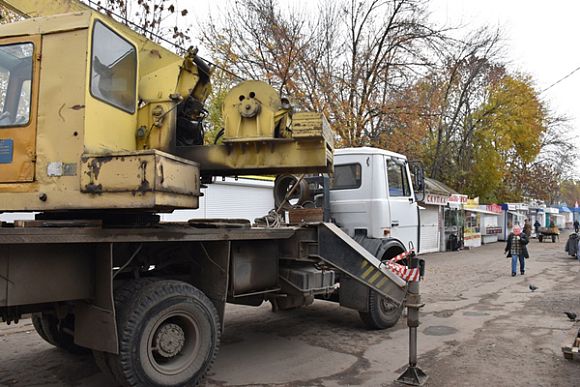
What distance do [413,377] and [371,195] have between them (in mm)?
3170

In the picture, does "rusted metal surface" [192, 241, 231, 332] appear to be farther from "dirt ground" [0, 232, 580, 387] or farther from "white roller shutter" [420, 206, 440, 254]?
"white roller shutter" [420, 206, 440, 254]

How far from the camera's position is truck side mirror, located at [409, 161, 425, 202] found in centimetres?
789

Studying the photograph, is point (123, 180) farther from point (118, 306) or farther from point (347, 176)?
point (347, 176)

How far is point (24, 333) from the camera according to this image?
7340mm

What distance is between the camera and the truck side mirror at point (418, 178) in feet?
25.9

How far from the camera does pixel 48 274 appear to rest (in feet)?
12.8

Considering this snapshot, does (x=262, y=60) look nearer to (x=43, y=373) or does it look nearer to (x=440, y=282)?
(x=440, y=282)

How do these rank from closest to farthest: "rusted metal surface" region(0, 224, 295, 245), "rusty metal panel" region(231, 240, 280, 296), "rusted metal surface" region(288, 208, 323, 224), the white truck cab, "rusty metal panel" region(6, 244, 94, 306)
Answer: "rusted metal surface" region(0, 224, 295, 245)
"rusty metal panel" region(6, 244, 94, 306)
"rusty metal panel" region(231, 240, 280, 296)
"rusted metal surface" region(288, 208, 323, 224)
the white truck cab

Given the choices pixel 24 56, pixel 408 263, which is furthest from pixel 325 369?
pixel 24 56

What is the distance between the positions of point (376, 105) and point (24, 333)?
17266 millimetres

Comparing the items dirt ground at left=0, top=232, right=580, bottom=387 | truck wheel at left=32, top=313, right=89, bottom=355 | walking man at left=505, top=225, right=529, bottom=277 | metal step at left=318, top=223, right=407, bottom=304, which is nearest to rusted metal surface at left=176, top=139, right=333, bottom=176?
metal step at left=318, top=223, right=407, bottom=304

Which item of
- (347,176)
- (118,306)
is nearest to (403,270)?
(347,176)

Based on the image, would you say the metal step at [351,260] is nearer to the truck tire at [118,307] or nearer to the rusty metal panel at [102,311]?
the truck tire at [118,307]

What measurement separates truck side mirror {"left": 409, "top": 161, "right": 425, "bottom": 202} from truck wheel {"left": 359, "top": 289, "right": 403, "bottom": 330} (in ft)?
6.19
